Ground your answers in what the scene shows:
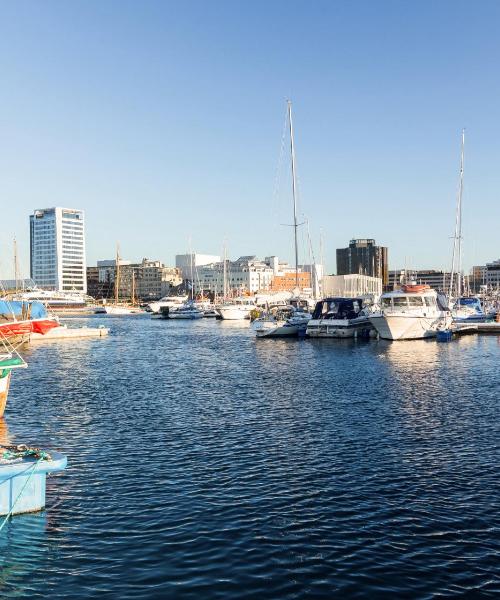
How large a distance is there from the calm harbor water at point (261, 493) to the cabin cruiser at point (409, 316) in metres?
35.9

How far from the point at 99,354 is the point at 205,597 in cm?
6304

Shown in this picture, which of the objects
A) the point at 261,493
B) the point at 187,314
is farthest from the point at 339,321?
the point at 187,314

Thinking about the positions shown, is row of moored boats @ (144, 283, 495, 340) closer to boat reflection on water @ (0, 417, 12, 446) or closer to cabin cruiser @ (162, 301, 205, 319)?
boat reflection on water @ (0, 417, 12, 446)

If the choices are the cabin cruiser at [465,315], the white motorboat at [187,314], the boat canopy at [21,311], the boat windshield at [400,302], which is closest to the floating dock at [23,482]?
the boat windshield at [400,302]

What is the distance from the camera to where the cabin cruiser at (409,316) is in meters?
81.4

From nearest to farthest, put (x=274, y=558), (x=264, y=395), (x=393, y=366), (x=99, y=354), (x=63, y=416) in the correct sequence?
(x=274, y=558), (x=63, y=416), (x=264, y=395), (x=393, y=366), (x=99, y=354)

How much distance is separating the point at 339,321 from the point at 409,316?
11448mm

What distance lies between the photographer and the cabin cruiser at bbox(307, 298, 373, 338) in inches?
3474

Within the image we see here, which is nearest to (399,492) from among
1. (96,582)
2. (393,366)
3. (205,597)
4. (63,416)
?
(205,597)

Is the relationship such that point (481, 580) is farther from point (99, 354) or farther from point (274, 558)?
point (99, 354)

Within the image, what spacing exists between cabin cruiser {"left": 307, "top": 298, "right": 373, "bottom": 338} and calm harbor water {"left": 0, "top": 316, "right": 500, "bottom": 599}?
4259cm

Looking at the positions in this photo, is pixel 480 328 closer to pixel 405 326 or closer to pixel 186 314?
pixel 405 326

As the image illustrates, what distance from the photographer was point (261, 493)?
20.5 m

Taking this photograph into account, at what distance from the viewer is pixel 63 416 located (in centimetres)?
3425
